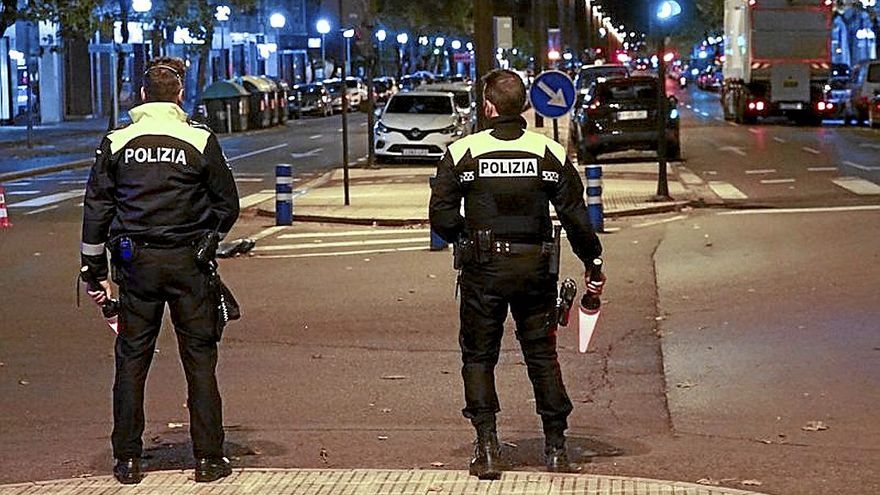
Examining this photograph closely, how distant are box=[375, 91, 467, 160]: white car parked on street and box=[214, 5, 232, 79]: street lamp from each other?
80.7ft

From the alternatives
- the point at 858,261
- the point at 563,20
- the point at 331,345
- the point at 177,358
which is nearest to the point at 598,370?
the point at 331,345

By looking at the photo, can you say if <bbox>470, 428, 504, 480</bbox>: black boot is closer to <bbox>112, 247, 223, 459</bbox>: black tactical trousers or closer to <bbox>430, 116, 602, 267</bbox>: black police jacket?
<bbox>430, 116, 602, 267</bbox>: black police jacket

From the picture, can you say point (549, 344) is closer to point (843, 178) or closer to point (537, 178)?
point (537, 178)

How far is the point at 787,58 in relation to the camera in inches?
1886

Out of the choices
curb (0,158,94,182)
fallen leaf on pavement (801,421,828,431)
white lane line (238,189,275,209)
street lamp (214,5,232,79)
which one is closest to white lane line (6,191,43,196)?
curb (0,158,94,182)

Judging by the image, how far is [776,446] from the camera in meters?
8.05

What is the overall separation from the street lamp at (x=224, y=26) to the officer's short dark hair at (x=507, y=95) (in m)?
51.7

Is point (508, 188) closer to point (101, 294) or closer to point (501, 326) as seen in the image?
point (501, 326)

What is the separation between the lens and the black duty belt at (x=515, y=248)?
23.1ft

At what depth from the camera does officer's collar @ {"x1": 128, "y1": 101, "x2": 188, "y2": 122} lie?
7.03 meters

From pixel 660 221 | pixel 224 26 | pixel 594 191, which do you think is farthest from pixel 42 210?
pixel 224 26

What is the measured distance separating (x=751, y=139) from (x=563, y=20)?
95.0ft

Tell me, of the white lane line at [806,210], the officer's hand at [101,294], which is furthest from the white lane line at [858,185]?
the officer's hand at [101,294]

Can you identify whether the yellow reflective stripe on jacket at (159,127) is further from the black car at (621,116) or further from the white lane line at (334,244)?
the black car at (621,116)
